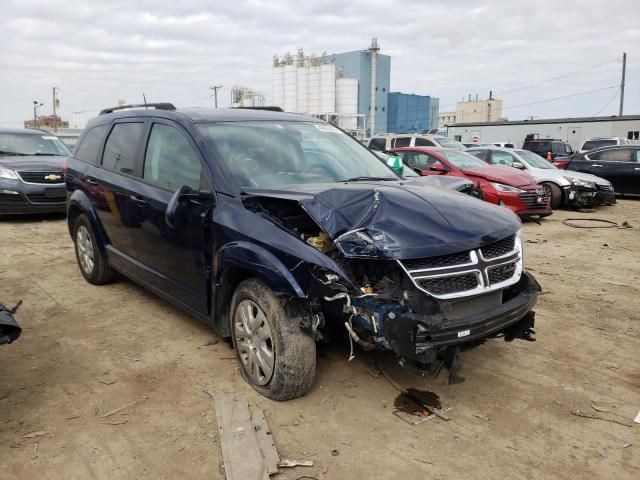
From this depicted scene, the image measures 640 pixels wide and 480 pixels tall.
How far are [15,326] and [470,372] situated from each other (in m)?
2.93

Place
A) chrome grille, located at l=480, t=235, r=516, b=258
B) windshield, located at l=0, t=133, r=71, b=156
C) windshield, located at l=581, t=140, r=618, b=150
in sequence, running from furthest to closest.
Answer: windshield, located at l=581, t=140, r=618, b=150 < windshield, located at l=0, t=133, r=71, b=156 < chrome grille, located at l=480, t=235, r=516, b=258

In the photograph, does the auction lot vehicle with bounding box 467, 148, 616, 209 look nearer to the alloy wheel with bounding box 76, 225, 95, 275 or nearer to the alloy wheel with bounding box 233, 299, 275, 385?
the alloy wheel with bounding box 76, 225, 95, 275

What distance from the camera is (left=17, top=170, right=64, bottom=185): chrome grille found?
940cm

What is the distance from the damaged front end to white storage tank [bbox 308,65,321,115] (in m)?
40.4

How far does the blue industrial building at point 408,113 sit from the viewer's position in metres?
52.3

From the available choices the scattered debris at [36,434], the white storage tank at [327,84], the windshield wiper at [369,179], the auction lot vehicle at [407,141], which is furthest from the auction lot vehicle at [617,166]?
the white storage tank at [327,84]

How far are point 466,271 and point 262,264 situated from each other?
118 cm

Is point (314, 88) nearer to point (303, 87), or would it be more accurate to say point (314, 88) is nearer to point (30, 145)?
point (303, 87)

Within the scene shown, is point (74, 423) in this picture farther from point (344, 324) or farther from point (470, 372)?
point (470, 372)

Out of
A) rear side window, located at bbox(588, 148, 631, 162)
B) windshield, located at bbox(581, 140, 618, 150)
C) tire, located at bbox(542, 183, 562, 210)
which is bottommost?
tire, located at bbox(542, 183, 562, 210)

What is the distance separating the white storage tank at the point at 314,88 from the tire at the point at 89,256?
124ft

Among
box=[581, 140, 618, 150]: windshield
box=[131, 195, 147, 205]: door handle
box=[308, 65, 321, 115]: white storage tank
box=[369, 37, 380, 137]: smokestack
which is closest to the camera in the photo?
box=[131, 195, 147, 205]: door handle

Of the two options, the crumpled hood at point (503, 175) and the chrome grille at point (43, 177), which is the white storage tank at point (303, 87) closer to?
the crumpled hood at point (503, 175)

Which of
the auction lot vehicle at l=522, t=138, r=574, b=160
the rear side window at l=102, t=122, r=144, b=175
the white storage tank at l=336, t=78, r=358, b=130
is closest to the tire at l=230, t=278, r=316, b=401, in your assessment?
the rear side window at l=102, t=122, r=144, b=175
